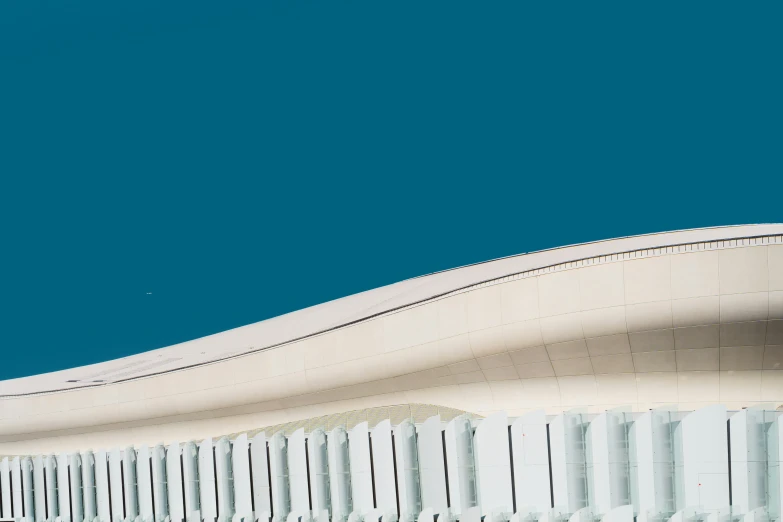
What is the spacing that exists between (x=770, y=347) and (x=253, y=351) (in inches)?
559

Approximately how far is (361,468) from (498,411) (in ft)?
12.5

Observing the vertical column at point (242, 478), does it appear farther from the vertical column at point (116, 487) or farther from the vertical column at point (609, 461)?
the vertical column at point (609, 461)

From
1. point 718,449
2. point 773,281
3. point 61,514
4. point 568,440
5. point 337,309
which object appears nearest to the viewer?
point 718,449

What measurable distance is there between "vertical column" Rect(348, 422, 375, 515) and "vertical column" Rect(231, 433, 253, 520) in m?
3.38

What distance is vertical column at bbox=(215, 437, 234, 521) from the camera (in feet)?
80.1

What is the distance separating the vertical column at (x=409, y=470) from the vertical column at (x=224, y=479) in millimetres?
5633

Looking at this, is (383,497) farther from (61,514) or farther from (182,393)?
(61,514)

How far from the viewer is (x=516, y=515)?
18.6 meters

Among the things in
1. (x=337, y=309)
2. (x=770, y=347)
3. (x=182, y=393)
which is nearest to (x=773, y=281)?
(x=770, y=347)

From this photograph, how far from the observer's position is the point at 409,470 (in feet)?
67.5

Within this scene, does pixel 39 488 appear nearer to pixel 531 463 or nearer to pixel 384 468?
pixel 384 468

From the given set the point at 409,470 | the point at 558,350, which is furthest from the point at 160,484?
the point at 558,350

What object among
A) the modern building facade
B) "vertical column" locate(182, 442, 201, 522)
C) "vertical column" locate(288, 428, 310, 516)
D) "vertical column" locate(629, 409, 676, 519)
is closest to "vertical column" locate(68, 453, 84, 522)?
the modern building facade

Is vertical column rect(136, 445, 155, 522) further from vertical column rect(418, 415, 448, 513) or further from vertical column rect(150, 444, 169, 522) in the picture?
vertical column rect(418, 415, 448, 513)
